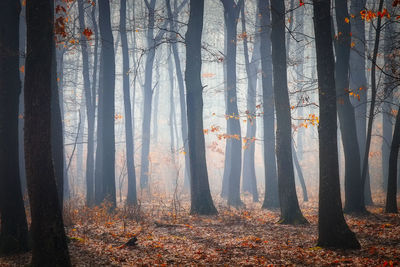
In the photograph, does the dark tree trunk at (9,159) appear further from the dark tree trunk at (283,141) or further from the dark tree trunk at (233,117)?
the dark tree trunk at (233,117)

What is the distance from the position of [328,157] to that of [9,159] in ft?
21.4

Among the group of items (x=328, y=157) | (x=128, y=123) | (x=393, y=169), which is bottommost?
(x=393, y=169)

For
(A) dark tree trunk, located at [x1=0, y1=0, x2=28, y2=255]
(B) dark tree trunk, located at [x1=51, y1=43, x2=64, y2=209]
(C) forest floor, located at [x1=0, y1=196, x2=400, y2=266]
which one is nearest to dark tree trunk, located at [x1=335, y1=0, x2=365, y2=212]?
(C) forest floor, located at [x1=0, y1=196, x2=400, y2=266]

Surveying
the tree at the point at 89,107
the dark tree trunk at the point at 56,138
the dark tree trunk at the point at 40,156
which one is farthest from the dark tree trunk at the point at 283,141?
the tree at the point at 89,107

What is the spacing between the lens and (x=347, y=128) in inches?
460

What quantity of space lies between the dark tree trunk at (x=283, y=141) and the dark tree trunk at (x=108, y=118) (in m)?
6.54

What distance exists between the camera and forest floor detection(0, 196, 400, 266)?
610cm

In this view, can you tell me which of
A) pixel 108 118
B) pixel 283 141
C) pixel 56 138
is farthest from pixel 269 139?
pixel 56 138

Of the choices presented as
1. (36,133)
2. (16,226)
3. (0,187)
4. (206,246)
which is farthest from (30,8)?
(206,246)

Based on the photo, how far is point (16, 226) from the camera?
6.47 m

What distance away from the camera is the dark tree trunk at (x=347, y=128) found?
1146 cm

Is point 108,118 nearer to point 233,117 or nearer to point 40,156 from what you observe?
point 233,117

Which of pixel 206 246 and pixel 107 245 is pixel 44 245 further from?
pixel 206 246

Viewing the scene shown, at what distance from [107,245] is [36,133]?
344cm
